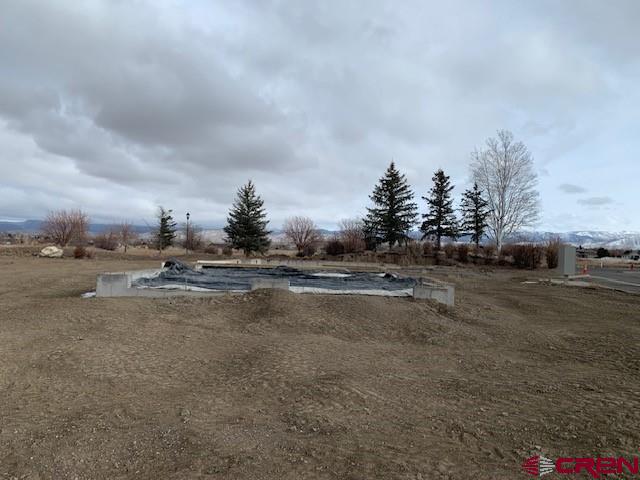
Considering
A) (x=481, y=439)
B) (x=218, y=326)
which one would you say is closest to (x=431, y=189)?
(x=218, y=326)

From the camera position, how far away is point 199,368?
4816 mm

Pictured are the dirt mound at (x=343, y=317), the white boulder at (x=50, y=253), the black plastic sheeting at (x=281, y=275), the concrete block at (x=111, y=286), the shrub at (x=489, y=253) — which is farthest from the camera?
the shrub at (x=489, y=253)

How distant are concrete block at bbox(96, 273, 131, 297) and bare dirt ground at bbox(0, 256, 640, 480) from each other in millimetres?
537

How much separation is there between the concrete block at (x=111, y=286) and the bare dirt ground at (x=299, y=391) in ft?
1.76

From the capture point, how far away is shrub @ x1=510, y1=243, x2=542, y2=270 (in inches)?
998

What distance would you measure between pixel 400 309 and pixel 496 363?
271 centimetres

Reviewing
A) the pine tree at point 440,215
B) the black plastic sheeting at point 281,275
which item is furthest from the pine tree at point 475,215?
the black plastic sheeting at point 281,275

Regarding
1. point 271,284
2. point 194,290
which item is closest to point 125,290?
point 194,290

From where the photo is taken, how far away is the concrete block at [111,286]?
8602 mm

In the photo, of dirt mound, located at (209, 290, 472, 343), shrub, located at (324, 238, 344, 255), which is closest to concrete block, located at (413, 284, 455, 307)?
dirt mound, located at (209, 290, 472, 343)

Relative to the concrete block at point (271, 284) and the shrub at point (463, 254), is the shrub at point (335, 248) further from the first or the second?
the concrete block at point (271, 284)

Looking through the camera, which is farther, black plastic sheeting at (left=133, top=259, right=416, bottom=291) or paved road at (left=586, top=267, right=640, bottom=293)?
paved road at (left=586, top=267, right=640, bottom=293)

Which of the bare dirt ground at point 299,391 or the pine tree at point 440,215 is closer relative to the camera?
the bare dirt ground at point 299,391

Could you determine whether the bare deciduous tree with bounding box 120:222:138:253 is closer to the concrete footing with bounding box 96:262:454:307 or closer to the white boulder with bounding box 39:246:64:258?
the white boulder with bounding box 39:246:64:258
